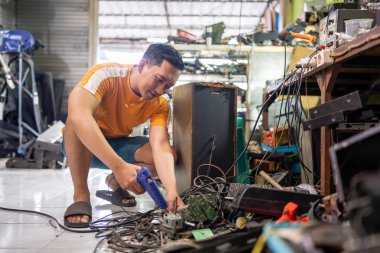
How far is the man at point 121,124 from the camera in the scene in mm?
1466

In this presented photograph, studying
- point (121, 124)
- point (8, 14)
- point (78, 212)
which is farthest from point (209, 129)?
Result: point (8, 14)

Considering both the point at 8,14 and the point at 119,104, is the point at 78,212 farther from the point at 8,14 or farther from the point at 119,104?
the point at 8,14

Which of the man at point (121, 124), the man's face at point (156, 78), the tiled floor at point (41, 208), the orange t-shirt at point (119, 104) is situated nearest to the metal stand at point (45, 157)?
the tiled floor at point (41, 208)

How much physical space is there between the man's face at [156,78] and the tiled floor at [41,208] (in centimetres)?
67

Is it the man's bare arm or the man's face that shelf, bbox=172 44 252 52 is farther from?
the man's bare arm

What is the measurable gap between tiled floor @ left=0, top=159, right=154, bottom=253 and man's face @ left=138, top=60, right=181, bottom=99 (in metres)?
0.67

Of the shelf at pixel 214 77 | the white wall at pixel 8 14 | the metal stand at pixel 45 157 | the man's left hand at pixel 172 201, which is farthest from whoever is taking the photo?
the white wall at pixel 8 14

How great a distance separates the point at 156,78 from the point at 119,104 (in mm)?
345

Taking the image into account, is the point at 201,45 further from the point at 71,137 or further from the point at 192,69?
the point at 71,137

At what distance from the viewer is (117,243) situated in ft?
4.01

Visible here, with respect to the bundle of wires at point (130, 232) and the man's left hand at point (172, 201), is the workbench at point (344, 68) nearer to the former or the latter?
the man's left hand at point (172, 201)

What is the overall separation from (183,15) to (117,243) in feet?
26.8

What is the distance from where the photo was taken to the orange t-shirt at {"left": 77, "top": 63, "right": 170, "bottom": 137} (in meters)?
1.74

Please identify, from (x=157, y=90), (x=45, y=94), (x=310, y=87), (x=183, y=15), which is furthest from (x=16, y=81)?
(x=183, y=15)
